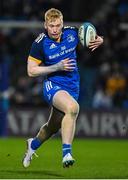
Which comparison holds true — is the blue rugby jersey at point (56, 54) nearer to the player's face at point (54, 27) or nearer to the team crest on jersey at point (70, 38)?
the team crest on jersey at point (70, 38)

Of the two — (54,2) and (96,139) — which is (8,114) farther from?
(54,2)

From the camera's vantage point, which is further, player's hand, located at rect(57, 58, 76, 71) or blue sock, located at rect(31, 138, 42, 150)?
blue sock, located at rect(31, 138, 42, 150)

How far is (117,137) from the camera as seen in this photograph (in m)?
20.1

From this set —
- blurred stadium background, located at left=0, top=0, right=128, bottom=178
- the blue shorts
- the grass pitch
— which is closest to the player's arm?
the blue shorts

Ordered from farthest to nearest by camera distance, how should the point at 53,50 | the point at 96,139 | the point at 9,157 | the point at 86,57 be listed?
the point at 86,57
the point at 96,139
the point at 9,157
the point at 53,50

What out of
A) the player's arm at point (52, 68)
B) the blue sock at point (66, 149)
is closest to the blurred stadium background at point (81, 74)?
the player's arm at point (52, 68)

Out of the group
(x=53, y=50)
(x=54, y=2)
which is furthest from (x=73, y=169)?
(x=54, y=2)

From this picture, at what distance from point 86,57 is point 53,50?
1191cm

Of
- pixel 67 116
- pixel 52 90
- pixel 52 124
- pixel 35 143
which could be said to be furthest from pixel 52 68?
pixel 35 143

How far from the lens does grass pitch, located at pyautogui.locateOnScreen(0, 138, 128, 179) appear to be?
1009 cm

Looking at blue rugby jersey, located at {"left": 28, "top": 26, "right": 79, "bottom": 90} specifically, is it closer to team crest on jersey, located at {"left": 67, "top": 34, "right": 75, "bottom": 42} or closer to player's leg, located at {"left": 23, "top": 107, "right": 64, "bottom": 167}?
team crest on jersey, located at {"left": 67, "top": 34, "right": 75, "bottom": 42}

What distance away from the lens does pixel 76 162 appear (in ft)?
40.9

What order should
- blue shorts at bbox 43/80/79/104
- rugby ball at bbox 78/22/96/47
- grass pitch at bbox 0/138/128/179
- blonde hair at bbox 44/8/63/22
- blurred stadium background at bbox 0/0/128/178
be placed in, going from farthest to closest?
blurred stadium background at bbox 0/0/128/178 → rugby ball at bbox 78/22/96/47 → blue shorts at bbox 43/80/79/104 → blonde hair at bbox 44/8/63/22 → grass pitch at bbox 0/138/128/179

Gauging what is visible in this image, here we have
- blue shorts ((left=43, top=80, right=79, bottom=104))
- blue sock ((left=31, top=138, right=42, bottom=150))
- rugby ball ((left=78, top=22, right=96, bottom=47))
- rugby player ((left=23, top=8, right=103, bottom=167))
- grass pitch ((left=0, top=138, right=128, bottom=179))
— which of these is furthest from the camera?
blue sock ((left=31, top=138, right=42, bottom=150))
